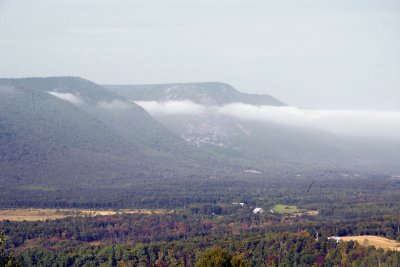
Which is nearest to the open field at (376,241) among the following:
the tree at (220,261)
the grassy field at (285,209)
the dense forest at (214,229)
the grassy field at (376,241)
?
the grassy field at (376,241)

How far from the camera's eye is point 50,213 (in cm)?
13762

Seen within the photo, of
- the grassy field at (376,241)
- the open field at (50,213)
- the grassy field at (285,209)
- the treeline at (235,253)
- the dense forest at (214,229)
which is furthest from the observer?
the grassy field at (285,209)

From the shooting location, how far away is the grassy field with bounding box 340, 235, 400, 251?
3739 inches

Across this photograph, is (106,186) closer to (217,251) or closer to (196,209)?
(196,209)

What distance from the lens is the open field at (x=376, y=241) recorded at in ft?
312

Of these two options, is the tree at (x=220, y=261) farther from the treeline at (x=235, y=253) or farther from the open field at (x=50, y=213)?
the open field at (x=50, y=213)

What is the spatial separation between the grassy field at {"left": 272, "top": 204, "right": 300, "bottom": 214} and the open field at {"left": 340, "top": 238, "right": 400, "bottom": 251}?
4330cm

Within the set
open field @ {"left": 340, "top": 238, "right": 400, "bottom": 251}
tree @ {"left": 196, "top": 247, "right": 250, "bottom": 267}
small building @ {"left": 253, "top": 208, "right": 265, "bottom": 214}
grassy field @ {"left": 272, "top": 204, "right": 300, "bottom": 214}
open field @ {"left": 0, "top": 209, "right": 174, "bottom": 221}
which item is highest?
tree @ {"left": 196, "top": 247, "right": 250, "bottom": 267}

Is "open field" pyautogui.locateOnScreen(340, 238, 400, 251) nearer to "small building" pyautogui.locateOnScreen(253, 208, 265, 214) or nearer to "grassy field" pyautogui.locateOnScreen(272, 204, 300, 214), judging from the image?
"small building" pyautogui.locateOnScreen(253, 208, 265, 214)

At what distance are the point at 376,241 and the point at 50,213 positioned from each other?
6256cm

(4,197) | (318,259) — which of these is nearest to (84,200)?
(4,197)

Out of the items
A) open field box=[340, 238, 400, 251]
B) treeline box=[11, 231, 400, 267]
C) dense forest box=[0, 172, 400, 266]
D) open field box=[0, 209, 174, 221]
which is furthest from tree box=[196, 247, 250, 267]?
open field box=[0, 209, 174, 221]

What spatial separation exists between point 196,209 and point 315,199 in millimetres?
30484

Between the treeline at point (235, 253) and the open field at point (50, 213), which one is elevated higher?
the treeline at point (235, 253)
